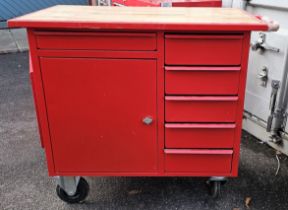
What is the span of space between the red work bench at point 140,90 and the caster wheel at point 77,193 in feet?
0.43

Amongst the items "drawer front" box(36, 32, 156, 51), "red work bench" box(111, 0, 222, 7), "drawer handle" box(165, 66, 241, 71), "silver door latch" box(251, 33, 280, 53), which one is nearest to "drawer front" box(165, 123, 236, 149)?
"drawer handle" box(165, 66, 241, 71)

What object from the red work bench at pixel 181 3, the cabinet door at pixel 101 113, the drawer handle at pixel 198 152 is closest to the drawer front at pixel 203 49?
the cabinet door at pixel 101 113

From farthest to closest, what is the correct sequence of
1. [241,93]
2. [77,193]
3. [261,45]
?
1. [261,45]
2. [77,193]
3. [241,93]

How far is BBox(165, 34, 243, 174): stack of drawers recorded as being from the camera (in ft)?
5.20

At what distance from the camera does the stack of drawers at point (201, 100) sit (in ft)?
5.20

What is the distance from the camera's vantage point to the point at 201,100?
1.68 m

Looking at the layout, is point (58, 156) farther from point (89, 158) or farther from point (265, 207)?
point (265, 207)

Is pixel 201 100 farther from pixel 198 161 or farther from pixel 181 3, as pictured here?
pixel 181 3

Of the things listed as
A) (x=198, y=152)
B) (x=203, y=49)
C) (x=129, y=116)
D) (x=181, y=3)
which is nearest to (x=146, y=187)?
(x=198, y=152)

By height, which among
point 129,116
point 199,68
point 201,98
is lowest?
point 129,116

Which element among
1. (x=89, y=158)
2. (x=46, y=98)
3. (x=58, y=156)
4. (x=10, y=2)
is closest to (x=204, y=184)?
(x=89, y=158)

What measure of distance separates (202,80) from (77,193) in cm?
101

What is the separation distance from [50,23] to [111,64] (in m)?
0.33

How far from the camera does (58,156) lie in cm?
184
